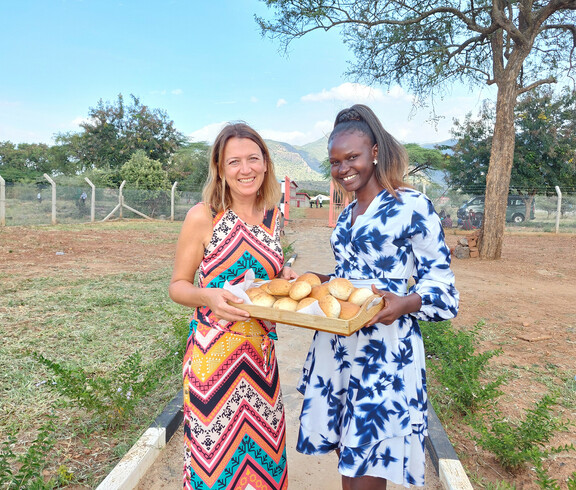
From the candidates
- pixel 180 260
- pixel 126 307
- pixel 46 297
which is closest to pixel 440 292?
pixel 180 260

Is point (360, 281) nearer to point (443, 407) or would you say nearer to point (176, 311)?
point (443, 407)

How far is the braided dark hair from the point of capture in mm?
1669

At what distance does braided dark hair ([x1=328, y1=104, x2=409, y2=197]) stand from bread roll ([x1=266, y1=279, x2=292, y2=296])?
542 millimetres

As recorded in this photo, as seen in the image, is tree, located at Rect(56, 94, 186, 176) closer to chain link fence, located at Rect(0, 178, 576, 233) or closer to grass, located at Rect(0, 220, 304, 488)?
chain link fence, located at Rect(0, 178, 576, 233)

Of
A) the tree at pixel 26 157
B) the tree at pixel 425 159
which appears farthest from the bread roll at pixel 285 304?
the tree at pixel 26 157

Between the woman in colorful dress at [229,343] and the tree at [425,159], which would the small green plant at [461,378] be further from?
the tree at [425,159]

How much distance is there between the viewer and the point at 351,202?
76.6 inches

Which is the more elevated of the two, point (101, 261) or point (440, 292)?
point (440, 292)

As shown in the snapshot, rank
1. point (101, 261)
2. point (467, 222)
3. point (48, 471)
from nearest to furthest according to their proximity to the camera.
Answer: point (48, 471), point (101, 261), point (467, 222)

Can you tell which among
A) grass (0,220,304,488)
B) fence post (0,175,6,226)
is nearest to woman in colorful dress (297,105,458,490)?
grass (0,220,304,488)

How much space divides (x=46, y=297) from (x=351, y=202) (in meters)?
5.87

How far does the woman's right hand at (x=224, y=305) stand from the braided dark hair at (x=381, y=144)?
724 mm

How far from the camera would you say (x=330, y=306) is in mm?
1484

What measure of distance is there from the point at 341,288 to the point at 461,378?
257cm
